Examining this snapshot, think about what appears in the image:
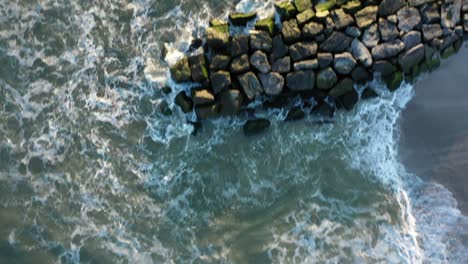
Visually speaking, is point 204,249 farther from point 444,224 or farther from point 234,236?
point 444,224

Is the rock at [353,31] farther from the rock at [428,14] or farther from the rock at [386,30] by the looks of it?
the rock at [428,14]

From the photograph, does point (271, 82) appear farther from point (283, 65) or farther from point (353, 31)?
point (353, 31)

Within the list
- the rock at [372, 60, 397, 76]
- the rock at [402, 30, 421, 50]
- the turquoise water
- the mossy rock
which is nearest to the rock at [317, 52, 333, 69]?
the rock at [372, 60, 397, 76]

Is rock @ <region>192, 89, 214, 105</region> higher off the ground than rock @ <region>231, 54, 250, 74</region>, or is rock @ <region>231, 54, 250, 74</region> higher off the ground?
rock @ <region>231, 54, 250, 74</region>

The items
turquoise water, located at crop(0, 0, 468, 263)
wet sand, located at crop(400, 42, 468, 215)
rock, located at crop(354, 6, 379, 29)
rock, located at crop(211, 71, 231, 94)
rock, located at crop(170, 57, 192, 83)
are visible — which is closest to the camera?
rock, located at crop(211, 71, 231, 94)

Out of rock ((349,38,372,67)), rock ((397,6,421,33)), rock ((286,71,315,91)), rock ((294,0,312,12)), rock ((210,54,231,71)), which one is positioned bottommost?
rock ((286,71,315,91))

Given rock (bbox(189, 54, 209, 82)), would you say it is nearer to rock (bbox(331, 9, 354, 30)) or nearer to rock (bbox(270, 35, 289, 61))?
rock (bbox(270, 35, 289, 61))

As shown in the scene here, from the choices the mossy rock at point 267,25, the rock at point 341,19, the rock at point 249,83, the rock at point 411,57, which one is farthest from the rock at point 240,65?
the rock at point 411,57
